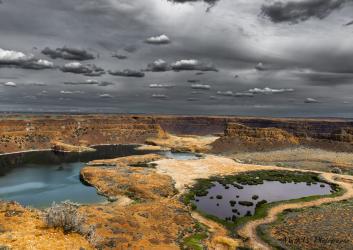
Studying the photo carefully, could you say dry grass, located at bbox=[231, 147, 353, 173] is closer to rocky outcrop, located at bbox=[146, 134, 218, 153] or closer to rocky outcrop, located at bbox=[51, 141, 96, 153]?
rocky outcrop, located at bbox=[146, 134, 218, 153]

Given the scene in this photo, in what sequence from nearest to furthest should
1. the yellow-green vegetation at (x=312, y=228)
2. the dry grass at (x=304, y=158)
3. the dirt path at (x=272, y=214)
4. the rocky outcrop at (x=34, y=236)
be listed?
the rocky outcrop at (x=34, y=236) < the yellow-green vegetation at (x=312, y=228) < the dirt path at (x=272, y=214) < the dry grass at (x=304, y=158)

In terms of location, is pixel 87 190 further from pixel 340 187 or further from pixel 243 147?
pixel 243 147

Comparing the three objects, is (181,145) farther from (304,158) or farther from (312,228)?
(312,228)

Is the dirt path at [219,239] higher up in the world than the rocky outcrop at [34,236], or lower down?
lower down

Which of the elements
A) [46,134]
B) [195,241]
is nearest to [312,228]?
[195,241]

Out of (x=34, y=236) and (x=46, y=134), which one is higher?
(x=34, y=236)

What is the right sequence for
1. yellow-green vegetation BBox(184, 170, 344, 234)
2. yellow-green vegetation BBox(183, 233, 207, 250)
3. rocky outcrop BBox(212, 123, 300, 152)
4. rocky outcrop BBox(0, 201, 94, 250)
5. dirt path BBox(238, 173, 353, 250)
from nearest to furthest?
rocky outcrop BBox(0, 201, 94, 250)
yellow-green vegetation BBox(183, 233, 207, 250)
dirt path BBox(238, 173, 353, 250)
yellow-green vegetation BBox(184, 170, 344, 234)
rocky outcrop BBox(212, 123, 300, 152)

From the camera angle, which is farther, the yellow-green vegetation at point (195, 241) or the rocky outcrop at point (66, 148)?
the rocky outcrop at point (66, 148)

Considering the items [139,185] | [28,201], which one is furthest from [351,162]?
[28,201]

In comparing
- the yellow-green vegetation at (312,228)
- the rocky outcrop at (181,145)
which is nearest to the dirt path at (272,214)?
the yellow-green vegetation at (312,228)

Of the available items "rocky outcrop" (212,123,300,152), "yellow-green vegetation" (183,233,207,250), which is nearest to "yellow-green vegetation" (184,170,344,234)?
"yellow-green vegetation" (183,233,207,250)

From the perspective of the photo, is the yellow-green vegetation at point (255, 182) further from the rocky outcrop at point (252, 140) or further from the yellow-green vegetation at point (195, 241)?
the rocky outcrop at point (252, 140)
